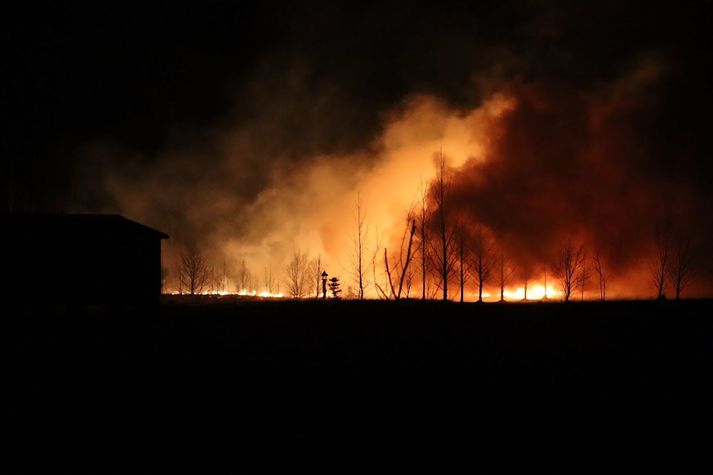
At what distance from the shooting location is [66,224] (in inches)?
858

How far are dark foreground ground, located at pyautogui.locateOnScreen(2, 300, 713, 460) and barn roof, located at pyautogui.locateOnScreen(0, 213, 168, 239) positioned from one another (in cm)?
879

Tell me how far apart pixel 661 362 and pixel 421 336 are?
228 inches

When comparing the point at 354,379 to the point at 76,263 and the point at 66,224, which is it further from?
the point at 66,224

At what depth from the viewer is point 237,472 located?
4.67 metres

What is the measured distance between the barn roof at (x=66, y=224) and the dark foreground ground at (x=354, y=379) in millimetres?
8786

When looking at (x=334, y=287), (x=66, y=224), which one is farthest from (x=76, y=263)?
(x=334, y=287)

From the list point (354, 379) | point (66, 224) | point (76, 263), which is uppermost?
point (66, 224)

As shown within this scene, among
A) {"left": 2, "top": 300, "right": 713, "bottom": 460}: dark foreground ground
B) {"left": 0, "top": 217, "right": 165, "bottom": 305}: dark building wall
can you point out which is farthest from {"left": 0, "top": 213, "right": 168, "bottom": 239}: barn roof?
{"left": 2, "top": 300, "right": 713, "bottom": 460}: dark foreground ground

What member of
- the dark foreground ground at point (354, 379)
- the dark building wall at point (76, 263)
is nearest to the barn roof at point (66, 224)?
the dark building wall at point (76, 263)

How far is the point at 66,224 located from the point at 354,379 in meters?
20.7

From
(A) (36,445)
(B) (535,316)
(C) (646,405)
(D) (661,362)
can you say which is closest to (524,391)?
(C) (646,405)

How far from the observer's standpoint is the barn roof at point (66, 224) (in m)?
21.3

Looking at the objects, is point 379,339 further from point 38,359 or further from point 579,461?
point 38,359

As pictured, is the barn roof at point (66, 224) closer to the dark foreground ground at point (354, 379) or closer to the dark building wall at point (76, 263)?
the dark building wall at point (76, 263)
